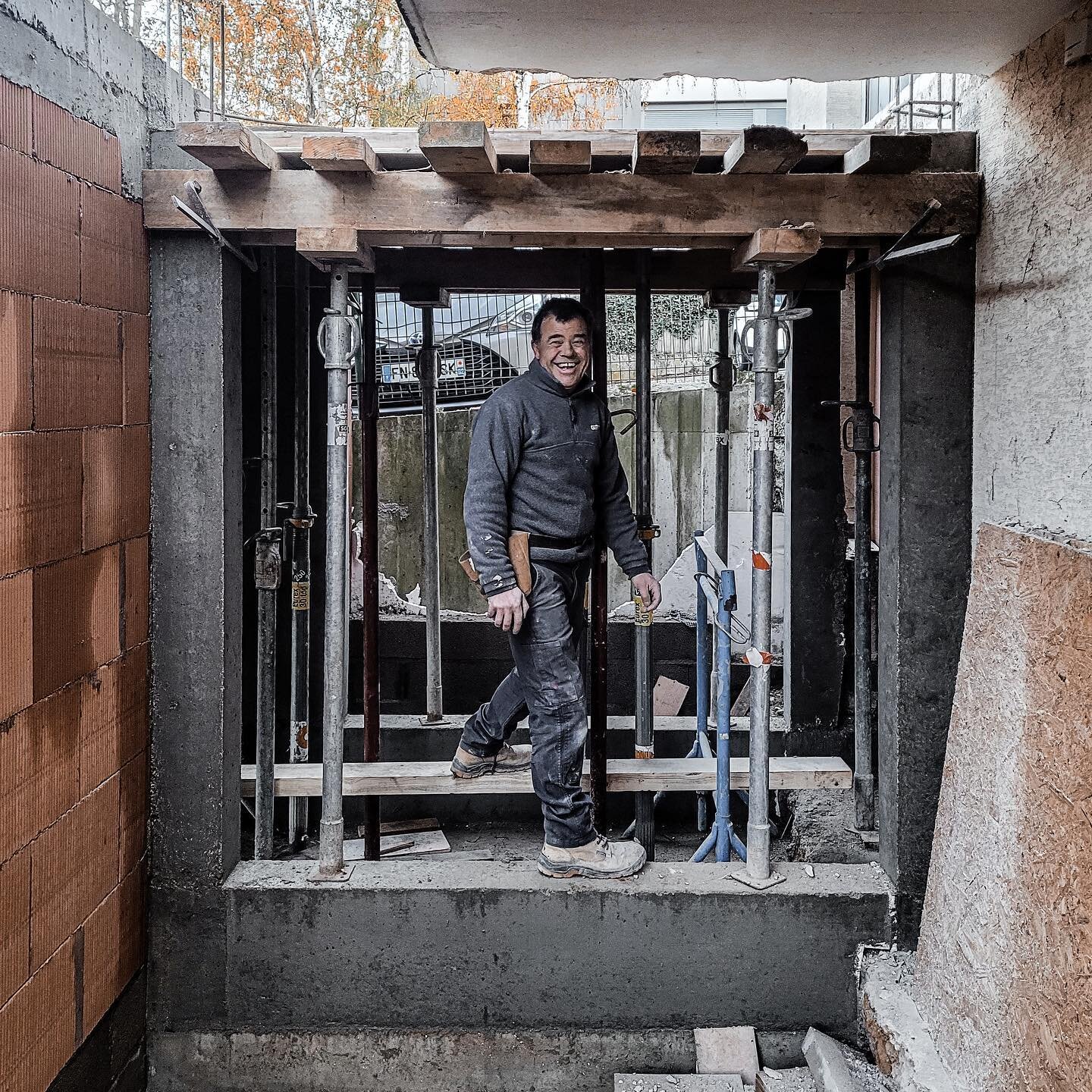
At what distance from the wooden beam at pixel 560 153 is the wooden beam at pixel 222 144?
2.81 ft

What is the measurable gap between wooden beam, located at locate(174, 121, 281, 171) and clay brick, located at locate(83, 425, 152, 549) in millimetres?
894

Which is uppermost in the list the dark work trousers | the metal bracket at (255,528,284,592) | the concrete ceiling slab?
the concrete ceiling slab

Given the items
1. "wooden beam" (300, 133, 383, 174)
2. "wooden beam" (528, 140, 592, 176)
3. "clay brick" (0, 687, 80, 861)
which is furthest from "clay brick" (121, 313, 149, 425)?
"wooden beam" (528, 140, 592, 176)

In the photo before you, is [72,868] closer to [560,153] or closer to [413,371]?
[560,153]

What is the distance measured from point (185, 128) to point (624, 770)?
9.09 feet

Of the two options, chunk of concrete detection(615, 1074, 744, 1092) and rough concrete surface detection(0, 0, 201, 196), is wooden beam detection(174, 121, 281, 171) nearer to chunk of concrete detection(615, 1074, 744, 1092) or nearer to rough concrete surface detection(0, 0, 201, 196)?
rough concrete surface detection(0, 0, 201, 196)

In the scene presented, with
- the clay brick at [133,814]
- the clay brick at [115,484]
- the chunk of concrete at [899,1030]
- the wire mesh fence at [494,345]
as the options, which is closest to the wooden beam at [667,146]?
the clay brick at [115,484]

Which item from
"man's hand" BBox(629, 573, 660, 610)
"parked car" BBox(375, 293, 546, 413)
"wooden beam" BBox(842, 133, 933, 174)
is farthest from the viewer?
"parked car" BBox(375, 293, 546, 413)

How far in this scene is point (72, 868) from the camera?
2.97 m

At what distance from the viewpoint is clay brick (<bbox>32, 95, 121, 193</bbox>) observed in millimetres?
2723

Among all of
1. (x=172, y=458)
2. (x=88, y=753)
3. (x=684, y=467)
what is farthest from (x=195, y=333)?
(x=684, y=467)

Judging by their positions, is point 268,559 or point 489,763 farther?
point 489,763

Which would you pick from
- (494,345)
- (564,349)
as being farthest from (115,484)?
(494,345)

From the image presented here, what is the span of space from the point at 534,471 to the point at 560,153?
1.09 meters
